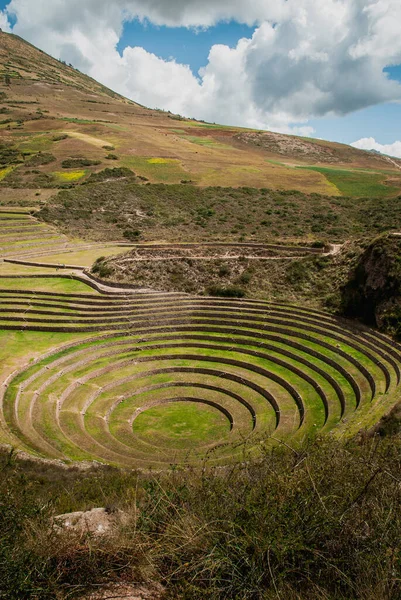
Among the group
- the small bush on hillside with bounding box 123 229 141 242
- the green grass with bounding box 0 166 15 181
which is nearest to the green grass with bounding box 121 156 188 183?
the green grass with bounding box 0 166 15 181

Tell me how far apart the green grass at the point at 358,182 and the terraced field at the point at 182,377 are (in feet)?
130

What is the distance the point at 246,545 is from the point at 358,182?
221ft

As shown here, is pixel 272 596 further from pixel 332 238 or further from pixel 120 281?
pixel 332 238

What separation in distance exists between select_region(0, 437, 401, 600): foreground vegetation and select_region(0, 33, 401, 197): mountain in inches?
2182

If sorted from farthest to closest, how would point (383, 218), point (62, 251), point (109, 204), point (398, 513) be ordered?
point (109, 204) → point (383, 218) → point (62, 251) → point (398, 513)

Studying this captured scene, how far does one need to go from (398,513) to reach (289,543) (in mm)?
1484

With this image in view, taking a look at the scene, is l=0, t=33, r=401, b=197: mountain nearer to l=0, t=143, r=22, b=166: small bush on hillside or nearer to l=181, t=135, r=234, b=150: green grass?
l=0, t=143, r=22, b=166: small bush on hillside

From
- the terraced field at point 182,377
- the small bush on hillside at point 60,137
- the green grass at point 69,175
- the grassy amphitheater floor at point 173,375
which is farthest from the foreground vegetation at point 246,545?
the small bush on hillside at point 60,137

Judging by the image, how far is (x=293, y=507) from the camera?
5039 millimetres

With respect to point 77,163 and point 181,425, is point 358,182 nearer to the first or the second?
point 77,163

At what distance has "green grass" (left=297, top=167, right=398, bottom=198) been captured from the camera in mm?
58125

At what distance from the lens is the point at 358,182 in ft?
209

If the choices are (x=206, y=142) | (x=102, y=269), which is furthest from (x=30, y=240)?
(x=206, y=142)

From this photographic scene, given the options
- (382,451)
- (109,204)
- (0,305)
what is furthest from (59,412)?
(109,204)
